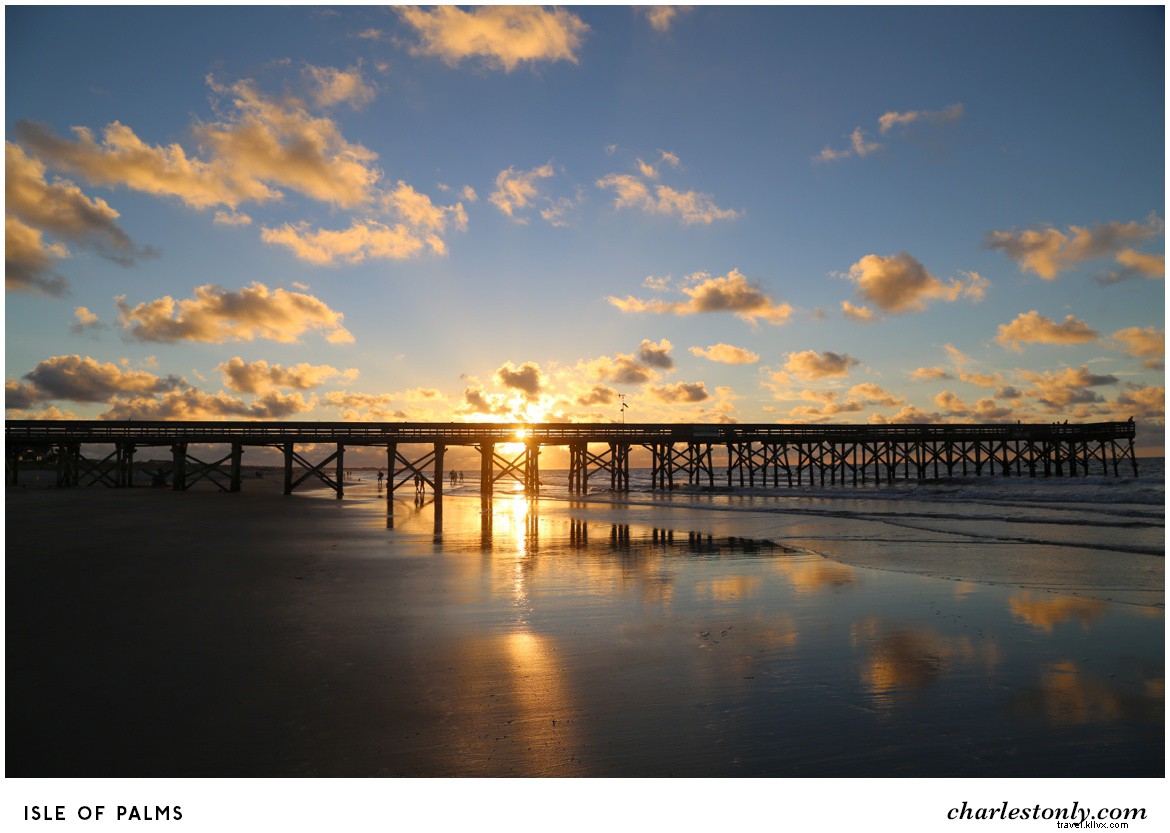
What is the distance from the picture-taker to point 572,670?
5.27 metres

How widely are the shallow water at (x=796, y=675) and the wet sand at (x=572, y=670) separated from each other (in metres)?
0.03

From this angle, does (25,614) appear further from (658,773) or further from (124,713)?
(658,773)

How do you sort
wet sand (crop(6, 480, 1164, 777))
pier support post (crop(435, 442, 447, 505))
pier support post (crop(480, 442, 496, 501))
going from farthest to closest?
pier support post (crop(480, 442, 496, 501)) < pier support post (crop(435, 442, 447, 505)) < wet sand (crop(6, 480, 1164, 777))

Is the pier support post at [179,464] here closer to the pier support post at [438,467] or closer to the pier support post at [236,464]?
the pier support post at [236,464]

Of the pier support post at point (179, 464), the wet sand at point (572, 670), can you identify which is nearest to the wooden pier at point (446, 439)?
the pier support post at point (179, 464)

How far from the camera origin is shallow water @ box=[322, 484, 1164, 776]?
12.4 ft

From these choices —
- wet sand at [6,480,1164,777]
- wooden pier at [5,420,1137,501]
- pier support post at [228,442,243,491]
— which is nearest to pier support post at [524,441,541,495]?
wooden pier at [5,420,1137,501]

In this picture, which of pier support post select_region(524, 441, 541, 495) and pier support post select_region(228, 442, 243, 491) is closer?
pier support post select_region(228, 442, 243, 491)

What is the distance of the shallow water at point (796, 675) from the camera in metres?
3.77

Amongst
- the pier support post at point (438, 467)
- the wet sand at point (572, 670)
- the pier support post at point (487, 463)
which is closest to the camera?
the wet sand at point (572, 670)

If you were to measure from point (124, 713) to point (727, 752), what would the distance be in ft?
13.4

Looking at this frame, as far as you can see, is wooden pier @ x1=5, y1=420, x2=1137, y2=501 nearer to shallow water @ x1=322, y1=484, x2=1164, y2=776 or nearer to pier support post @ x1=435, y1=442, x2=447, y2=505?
pier support post @ x1=435, y1=442, x2=447, y2=505

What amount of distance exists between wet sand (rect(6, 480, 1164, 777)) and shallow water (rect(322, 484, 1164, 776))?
0.03 m

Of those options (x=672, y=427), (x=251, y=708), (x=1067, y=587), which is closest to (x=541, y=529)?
(x=1067, y=587)
